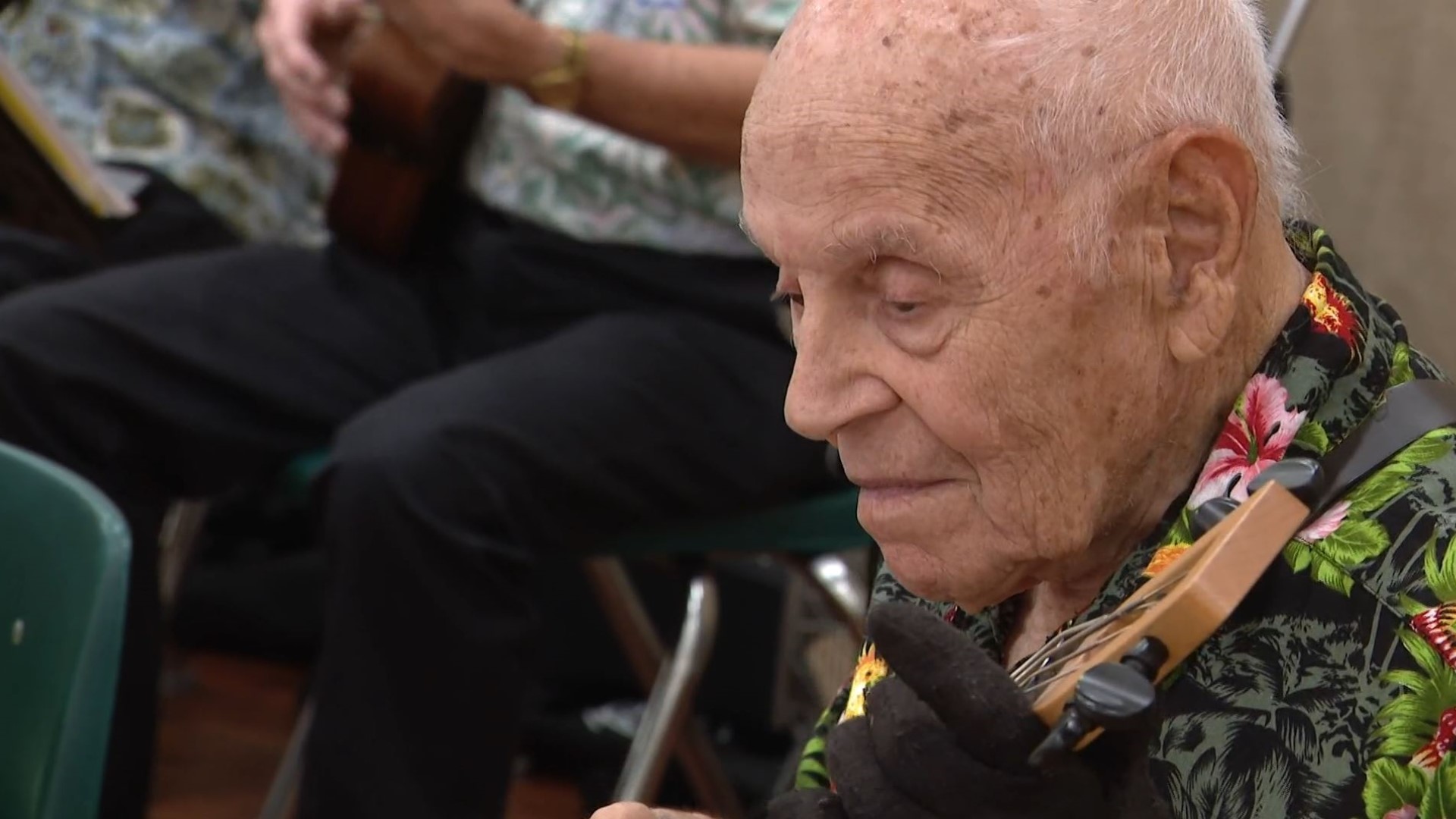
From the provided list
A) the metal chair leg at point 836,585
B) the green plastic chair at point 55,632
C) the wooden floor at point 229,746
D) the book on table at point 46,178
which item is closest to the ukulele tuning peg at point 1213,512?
the green plastic chair at point 55,632

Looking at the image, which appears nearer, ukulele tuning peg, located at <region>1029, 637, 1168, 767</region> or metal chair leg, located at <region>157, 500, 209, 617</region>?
ukulele tuning peg, located at <region>1029, 637, 1168, 767</region>

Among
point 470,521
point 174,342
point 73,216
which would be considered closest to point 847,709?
point 470,521

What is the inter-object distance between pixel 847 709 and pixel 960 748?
0.96 feet

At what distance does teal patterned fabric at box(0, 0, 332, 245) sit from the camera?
Answer: 235 cm

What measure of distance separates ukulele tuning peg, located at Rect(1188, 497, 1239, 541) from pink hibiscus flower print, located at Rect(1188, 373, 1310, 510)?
0.06m

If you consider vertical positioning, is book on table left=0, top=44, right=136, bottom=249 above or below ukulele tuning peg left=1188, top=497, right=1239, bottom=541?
below

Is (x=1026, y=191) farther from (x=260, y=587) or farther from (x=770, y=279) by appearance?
(x=260, y=587)

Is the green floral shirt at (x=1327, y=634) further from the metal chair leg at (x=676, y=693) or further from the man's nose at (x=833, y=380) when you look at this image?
the metal chair leg at (x=676, y=693)

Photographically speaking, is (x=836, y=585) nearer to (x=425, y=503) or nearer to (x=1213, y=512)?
(x=425, y=503)

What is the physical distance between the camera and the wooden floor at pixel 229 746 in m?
2.56

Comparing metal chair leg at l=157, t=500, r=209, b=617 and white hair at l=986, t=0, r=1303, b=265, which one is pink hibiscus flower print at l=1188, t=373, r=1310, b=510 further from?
metal chair leg at l=157, t=500, r=209, b=617

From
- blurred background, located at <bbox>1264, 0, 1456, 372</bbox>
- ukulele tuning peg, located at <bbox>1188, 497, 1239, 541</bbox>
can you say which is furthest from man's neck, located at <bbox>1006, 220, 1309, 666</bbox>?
blurred background, located at <bbox>1264, 0, 1456, 372</bbox>

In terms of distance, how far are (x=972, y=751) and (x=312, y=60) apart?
1.51 meters

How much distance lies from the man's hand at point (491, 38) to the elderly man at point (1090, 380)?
0.92m
